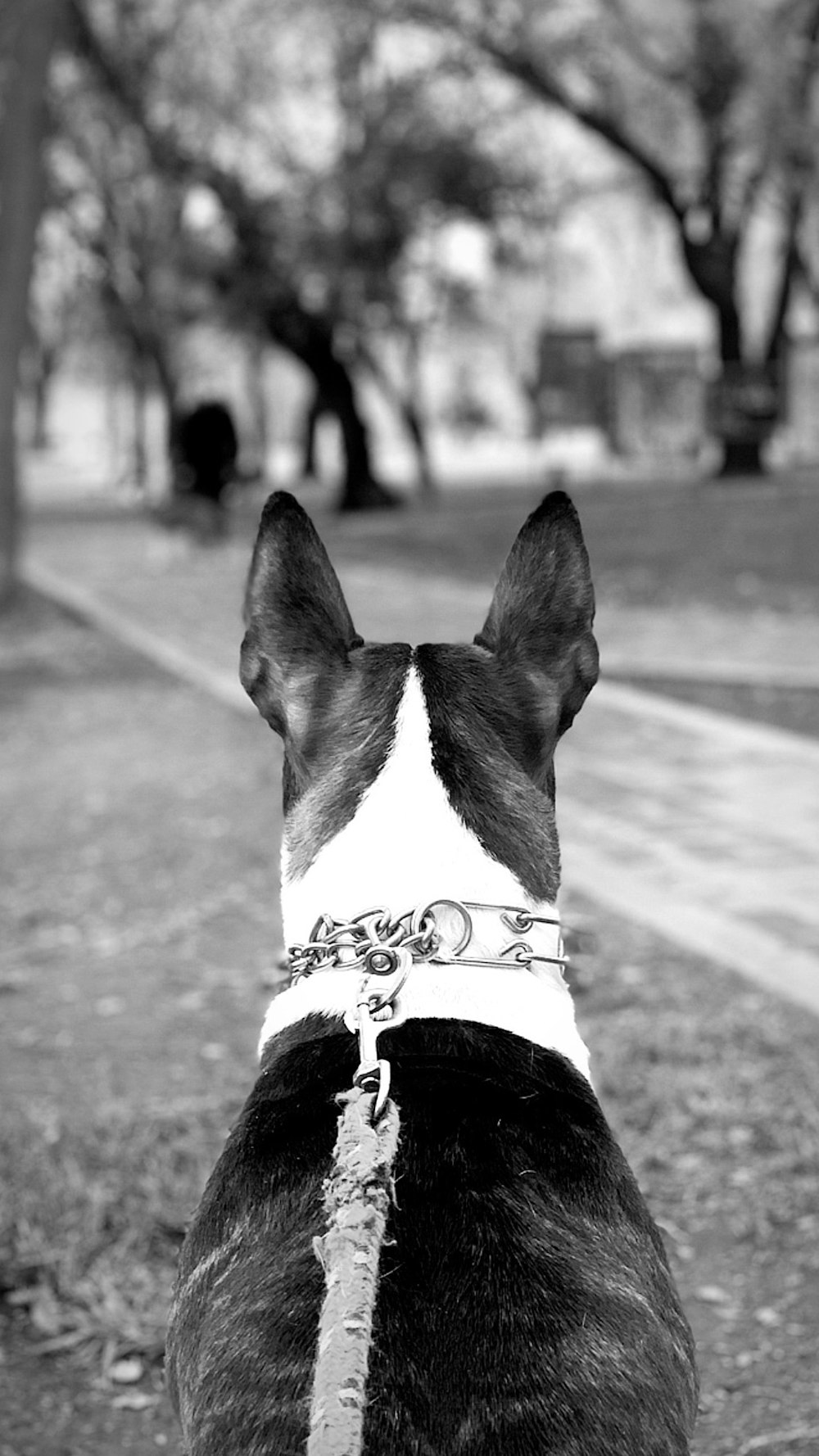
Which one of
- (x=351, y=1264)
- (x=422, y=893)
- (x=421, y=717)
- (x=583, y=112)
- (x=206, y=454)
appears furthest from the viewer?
(x=583, y=112)

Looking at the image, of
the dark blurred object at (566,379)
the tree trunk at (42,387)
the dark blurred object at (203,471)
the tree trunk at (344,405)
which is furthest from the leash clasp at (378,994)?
the tree trunk at (42,387)

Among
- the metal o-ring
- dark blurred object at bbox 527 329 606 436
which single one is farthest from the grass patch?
dark blurred object at bbox 527 329 606 436

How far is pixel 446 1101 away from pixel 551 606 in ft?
2.91

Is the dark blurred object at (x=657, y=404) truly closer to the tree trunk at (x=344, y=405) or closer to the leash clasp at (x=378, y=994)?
the tree trunk at (x=344, y=405)

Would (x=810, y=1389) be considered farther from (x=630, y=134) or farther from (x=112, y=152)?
(x=112, y=152)

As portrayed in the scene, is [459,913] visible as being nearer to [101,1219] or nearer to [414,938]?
[414,938]

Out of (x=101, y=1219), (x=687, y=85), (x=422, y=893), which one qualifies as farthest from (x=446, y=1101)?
(x=687, y=85)

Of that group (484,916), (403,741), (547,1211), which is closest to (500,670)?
(403,741)

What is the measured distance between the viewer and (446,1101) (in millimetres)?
2203

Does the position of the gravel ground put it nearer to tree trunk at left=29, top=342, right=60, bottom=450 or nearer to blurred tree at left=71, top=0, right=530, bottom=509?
blurred tree at left=71, top=0, right=530, bottom=509

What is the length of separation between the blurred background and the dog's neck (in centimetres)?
153

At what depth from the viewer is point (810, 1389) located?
3607 millimetres

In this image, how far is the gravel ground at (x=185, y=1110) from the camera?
146 inches

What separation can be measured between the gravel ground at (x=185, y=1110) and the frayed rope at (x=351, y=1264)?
176 cm
